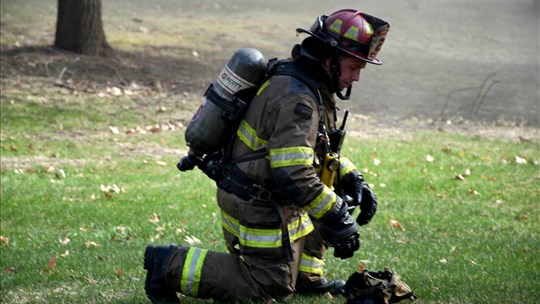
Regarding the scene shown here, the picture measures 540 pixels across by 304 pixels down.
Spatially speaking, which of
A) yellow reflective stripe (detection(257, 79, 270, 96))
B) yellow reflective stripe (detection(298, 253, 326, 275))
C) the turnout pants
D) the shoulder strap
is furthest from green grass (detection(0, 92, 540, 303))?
yellow reflective stripe (detection(257, 79, 270, 96))

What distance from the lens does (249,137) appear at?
207 inches

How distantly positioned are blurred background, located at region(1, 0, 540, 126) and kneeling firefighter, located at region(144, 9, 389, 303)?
10494mm

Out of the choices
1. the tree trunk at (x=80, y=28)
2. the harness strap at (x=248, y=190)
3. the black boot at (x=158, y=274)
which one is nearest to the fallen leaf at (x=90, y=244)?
the black boot at (x=158, y=274)

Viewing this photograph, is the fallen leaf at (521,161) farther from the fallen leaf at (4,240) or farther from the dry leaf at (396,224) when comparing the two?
the fallen leaf at (4,240)

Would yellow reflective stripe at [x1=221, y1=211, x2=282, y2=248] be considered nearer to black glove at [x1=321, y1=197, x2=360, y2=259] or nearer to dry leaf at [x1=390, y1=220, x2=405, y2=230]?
black glove at [x1=321, y1=197, x2=360, y2=259]

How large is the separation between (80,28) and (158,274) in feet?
40.0

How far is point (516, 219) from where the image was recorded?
9.16 metres

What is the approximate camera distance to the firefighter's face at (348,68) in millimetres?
5246

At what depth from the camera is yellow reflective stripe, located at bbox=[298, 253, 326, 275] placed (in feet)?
19.0

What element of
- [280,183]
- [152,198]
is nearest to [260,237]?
[280,183]

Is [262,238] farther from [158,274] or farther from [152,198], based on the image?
[152,198]

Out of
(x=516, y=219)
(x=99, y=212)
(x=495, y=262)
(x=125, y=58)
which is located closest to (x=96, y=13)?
(x=125, y=58)

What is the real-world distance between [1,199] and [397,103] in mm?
9480

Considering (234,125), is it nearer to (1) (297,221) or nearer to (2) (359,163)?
(1) (297,221)
